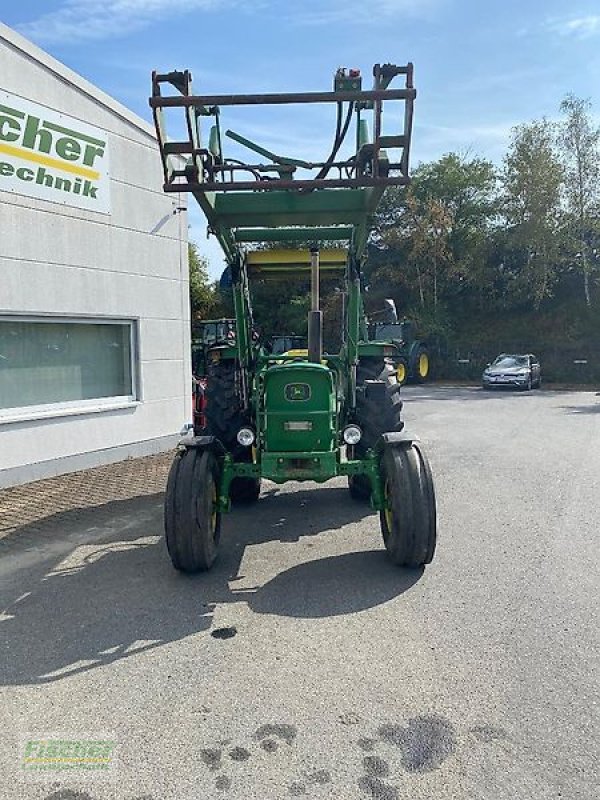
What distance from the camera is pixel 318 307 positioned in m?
5.83

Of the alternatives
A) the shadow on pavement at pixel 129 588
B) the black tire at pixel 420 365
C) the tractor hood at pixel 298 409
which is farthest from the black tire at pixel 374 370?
the black tire at pixel 420 365

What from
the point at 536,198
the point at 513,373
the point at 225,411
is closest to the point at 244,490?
the point at 225,411

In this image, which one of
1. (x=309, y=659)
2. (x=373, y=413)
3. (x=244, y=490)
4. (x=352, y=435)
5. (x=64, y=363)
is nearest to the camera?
(x=309, y=659)

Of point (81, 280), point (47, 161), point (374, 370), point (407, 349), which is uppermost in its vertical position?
point (47, 161)

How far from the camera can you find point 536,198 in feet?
93.6

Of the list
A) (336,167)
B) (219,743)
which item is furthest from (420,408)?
(219,743)

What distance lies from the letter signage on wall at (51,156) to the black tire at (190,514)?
4772 millimetres

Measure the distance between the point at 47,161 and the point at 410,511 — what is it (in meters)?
6.49

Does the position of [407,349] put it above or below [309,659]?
above

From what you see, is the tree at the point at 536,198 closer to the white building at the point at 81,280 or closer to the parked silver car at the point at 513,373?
the parked silver car at the point at 513,373

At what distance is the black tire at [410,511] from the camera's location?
487 cm

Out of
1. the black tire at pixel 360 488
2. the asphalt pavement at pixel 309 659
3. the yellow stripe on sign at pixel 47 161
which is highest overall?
the yellow stripe on sign at pixel 47 161

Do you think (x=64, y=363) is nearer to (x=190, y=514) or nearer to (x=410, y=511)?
(x=190, y=514)

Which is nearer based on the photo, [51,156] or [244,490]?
[244,490]
